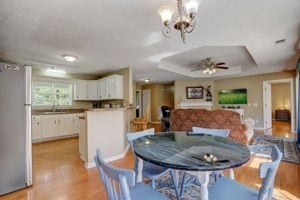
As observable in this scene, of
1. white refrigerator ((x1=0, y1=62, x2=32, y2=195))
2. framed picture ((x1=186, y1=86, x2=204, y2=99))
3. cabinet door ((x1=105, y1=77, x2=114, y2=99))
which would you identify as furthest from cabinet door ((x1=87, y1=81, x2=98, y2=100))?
framed picture ((x1=186, y1=86, x2=204, y2=99))

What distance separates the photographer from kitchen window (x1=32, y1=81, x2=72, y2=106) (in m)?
5.44

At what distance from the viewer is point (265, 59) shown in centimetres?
431

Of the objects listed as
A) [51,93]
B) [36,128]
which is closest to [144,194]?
[36,128]

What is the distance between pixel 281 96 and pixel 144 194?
430 inches

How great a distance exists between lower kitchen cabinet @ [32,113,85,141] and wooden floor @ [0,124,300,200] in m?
1.39

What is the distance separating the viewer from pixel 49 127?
203 inches

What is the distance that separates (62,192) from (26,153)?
0.76 meters

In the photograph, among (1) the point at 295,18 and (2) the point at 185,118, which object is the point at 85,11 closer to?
(1) the point at 295,18

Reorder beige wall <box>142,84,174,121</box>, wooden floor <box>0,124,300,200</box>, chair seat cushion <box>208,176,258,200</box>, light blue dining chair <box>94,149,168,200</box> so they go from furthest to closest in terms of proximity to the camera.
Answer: beige wall <box>142,84,174,121</box>, wooden floor <box>0,124,300,200</box>, chair seat cushion <box>208,176,258,200</box>, light blue dining chair <box>94,149,168,200</box>

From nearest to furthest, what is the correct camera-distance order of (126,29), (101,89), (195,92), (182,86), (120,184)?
(120,184) < (126,29) < (101,89) < (195,92) < (182,86)

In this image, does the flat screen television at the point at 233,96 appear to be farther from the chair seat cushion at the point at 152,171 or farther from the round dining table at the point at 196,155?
the chair seat cushion at the point at 152,171

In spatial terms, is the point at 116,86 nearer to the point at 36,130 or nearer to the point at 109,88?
the point at 109,88

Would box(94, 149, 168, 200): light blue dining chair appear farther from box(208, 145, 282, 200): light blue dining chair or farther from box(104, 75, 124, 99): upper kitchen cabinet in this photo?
box(104, 75, 124, 99): upper kitchen cabinet

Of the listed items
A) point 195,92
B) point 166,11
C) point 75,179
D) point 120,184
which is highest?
point 166,11
